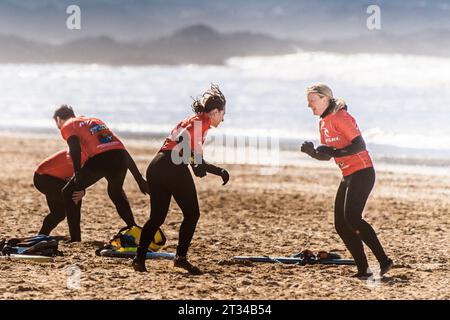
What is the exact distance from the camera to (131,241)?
9.15 m

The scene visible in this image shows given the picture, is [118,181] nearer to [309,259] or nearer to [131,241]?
[131,241]

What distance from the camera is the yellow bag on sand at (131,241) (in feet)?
29.9

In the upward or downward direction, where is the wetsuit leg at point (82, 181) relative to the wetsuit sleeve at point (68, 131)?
downward

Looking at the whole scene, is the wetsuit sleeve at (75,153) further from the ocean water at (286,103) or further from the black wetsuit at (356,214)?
the ocean water at (286,103)

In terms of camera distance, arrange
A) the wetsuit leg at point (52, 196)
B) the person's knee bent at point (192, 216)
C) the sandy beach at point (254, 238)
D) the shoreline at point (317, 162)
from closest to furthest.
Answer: the sandy beach at point (254, 238) < the person's knee bent at point (192, 216) < the wetsuit leg at point (52, 196) < the shoreline at point (317, 162)

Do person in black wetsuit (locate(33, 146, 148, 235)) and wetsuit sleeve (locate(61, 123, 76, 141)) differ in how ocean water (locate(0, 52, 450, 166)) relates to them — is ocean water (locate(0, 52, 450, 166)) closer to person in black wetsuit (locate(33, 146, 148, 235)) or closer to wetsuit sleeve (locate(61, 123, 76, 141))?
person in black wetsuit (locate(33, 146, 148, 235))

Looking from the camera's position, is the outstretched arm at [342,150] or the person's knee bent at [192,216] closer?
the outstretched arm at [342,150]

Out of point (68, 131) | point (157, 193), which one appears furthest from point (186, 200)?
point (68, 131)

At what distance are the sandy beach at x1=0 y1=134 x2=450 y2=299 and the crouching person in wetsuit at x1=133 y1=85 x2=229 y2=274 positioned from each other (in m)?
0.62

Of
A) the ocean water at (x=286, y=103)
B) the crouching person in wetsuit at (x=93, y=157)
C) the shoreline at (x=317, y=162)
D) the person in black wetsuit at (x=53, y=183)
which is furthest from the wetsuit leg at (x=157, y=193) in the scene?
the ocean water at (x=286, y=103)

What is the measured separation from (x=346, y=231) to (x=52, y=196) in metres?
3.62

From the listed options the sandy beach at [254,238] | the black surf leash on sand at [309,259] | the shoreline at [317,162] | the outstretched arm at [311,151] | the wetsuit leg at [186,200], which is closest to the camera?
the sandy beach at [254,238]

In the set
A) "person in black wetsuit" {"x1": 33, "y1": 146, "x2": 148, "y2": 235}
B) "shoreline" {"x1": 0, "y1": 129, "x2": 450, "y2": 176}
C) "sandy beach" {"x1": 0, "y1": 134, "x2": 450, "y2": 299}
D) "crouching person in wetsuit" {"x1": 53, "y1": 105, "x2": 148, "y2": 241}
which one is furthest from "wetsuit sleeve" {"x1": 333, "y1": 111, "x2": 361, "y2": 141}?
"shoreline" {"x1": 0, "y1": 129, "x2": 450, "y2": 176}

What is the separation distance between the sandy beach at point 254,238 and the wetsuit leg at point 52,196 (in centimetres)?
37
